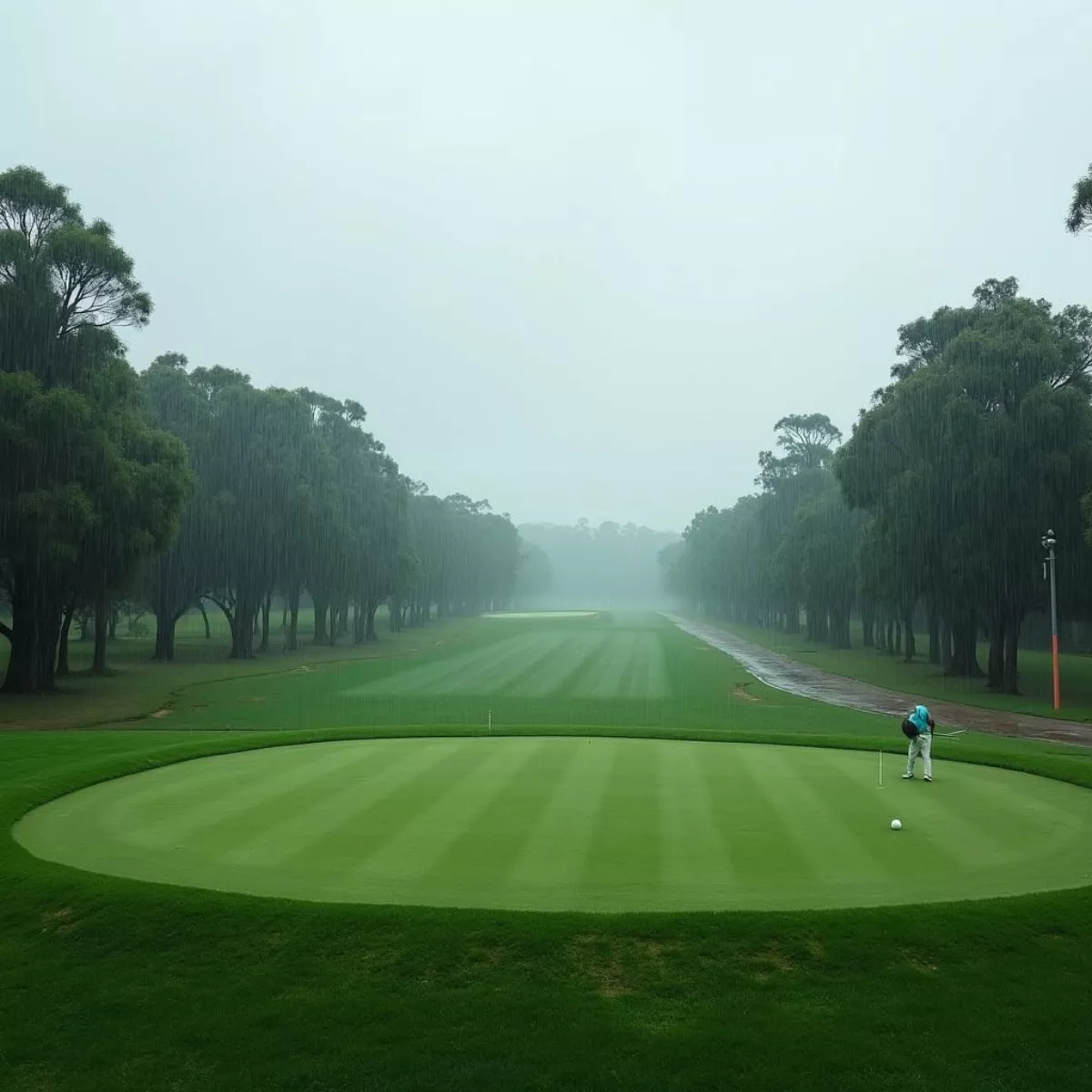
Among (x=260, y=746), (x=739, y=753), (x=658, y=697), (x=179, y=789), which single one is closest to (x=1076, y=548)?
(x=658, y=697)

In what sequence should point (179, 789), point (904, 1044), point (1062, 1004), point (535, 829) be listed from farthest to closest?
point (179, 789) → point (535, 829) → point (1062, 1004) → point (904, 1044)

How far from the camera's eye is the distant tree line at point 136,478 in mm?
30672

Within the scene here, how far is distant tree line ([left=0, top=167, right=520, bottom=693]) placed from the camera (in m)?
30.7

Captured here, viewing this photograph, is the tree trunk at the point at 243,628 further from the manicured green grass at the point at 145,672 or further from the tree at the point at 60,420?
the tree at the point at 60,420

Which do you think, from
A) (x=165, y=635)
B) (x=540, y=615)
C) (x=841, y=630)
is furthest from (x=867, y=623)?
(x=540, y=615)

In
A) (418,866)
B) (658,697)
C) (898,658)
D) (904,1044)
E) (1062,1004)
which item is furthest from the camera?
(898,658)

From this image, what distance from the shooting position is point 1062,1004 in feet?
23.3

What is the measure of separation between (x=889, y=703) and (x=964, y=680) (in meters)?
12.3

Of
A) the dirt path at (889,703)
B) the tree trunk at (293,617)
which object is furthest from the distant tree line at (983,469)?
the tree trunk at (293,617)

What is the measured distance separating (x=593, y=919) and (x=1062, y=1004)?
11.8 feet

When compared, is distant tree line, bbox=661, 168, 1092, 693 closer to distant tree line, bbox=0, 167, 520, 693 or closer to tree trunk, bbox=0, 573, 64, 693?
distant tree line, bbox=0, 167, 520, 693

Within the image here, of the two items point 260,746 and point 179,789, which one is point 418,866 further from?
point 260,746

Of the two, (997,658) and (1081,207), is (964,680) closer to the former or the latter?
(997,658)

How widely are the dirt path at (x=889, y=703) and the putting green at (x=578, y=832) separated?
1488 centimetres
